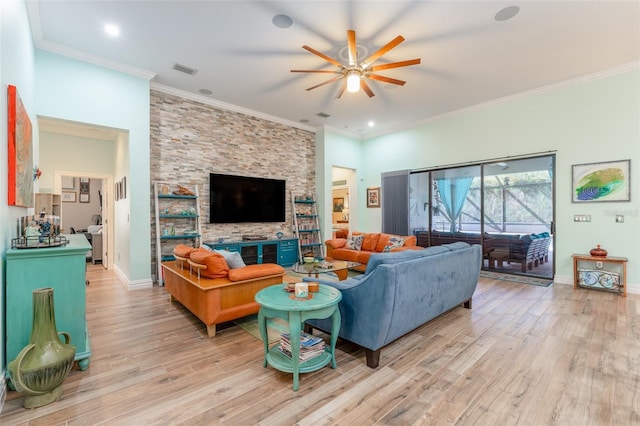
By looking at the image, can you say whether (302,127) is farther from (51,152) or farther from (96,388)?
(96,388)

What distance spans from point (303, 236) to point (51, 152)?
5.79m

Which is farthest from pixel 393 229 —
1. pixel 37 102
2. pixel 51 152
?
pixel 51 152

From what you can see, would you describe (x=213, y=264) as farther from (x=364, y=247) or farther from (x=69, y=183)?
(x=69, y=183)

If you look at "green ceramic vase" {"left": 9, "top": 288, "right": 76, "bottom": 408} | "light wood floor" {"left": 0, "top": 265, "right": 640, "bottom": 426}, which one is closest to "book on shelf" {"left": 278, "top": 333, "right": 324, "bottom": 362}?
"light wood floor" {"left": 0, "top": 265, "right": 640, "bottom": 426}

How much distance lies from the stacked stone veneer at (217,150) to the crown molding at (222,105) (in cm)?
7

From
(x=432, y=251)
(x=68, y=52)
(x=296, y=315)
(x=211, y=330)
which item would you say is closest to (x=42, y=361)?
(x=211, y=330)

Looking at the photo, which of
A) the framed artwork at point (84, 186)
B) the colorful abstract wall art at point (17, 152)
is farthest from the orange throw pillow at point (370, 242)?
the framed artwork at point (84, 186)

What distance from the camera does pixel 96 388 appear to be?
208 cm

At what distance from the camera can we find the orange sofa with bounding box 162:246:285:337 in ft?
9.44

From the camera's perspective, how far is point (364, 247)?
20.3 ft

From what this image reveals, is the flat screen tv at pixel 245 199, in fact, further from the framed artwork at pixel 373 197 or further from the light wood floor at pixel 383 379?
the light wood floor at pixel 383 379

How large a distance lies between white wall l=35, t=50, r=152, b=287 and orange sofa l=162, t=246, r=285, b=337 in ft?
5.70

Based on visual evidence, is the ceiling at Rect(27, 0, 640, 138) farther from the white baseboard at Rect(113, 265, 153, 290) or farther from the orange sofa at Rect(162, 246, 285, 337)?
the white baseboard at Rect(113, 265, 153, 290)

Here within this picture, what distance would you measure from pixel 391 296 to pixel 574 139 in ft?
16.0
